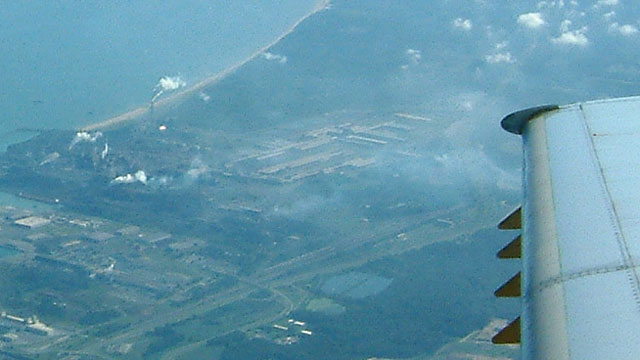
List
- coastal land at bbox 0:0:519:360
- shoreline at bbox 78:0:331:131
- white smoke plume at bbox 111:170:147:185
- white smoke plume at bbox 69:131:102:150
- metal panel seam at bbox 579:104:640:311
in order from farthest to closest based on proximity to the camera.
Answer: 1. shoreline at bbox 78:0:331:131
2. white smoke plume at bbox 69:131:102:150
3. white smoke plume at bbox 111:170:147:185
4. coastal land at bbox 0:0:519:360
5. metal panel seam at bbox 579:104:640:311

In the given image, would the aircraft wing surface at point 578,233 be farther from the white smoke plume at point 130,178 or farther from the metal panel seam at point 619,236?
the white smoke plume at point 130,178

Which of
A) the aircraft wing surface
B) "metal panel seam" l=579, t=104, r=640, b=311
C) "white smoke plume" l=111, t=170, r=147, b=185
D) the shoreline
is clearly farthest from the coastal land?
"metal panel seam" l=579, t=104, r=640, b=311

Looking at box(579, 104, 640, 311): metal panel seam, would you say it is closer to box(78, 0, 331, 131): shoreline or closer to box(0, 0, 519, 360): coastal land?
box(0, 0, 519, 360): coastal land

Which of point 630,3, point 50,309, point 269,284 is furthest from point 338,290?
point 630,3

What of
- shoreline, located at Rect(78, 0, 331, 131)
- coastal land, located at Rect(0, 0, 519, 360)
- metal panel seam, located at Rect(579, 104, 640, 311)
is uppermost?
shoreline, located at Rect(78, 0, 331, 131)

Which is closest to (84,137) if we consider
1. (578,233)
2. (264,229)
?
(264,229)

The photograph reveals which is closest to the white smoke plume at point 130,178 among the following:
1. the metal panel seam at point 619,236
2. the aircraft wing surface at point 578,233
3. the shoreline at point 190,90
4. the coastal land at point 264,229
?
the coastal land at point 264,229
